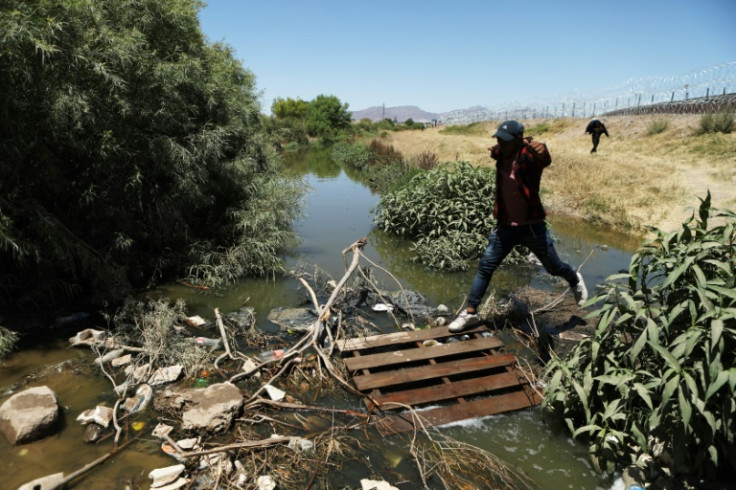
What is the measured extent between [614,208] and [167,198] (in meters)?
9.38

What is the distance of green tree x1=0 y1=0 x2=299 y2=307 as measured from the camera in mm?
4430

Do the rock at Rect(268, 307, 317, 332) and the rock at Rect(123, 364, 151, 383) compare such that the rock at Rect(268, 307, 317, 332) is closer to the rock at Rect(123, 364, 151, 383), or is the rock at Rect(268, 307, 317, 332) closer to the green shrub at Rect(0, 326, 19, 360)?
the rock at Rect(123, 364, 151, 383)

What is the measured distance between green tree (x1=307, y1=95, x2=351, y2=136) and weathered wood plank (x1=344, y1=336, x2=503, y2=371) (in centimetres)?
4372

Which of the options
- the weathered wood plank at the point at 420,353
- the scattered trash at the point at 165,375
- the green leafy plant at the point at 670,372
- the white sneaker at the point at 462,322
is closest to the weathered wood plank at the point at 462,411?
the green leafy plant at the point at 670,372

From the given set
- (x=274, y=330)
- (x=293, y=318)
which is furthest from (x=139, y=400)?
(x=293, y=318)

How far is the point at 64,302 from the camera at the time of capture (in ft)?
17.3

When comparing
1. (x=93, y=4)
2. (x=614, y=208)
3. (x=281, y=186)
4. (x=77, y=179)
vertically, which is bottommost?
(x=614, y=208)

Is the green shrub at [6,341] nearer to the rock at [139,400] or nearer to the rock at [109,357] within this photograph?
the rock at [109,357]

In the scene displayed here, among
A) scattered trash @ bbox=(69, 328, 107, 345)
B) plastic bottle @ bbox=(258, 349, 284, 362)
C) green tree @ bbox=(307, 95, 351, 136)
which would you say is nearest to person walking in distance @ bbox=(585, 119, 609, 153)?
plastic bottle @ bbox=(258, 349, 284, 362)

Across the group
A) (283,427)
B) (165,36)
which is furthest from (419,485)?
(165,36)

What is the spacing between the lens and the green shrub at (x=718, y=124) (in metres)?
18.6

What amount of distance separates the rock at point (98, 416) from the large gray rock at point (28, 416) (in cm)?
17

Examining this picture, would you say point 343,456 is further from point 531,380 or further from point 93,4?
point 93,4

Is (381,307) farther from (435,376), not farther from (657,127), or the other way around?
(657,127)
